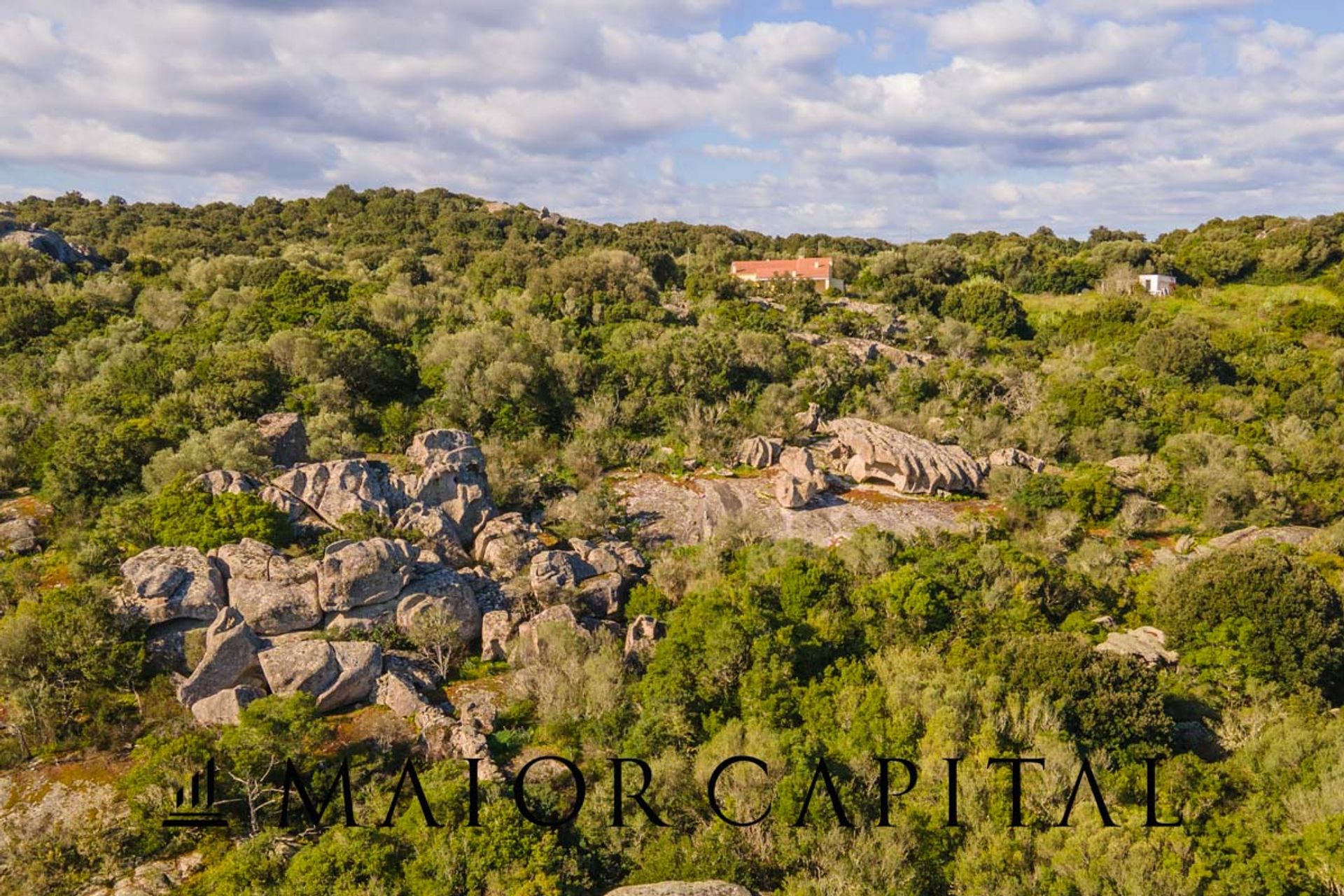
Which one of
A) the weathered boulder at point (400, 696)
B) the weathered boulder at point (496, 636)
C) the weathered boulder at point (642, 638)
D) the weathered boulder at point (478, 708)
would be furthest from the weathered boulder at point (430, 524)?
the weathered boulder at point (642, 638)

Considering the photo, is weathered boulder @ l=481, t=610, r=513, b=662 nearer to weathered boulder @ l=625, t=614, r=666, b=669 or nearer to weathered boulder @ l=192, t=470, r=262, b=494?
weathered boulder @ l=625, t=614, r=666, b=669

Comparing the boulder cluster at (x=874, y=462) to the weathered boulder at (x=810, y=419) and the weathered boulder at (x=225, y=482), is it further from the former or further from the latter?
the weathered boulder at (x=225, y=482)

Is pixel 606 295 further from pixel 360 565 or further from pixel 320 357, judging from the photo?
pixel 360 565

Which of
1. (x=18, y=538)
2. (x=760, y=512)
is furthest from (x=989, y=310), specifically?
(x=18, y=538)

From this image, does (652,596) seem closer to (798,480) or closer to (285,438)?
(798,480)

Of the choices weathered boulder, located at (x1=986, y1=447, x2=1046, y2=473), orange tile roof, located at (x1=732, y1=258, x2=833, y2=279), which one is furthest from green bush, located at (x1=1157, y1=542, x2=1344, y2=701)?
orange tile roof, located at (x1=732, y1=258, x2=833, y2=279)

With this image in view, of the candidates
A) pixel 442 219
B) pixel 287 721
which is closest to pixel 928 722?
pixel 287 721
